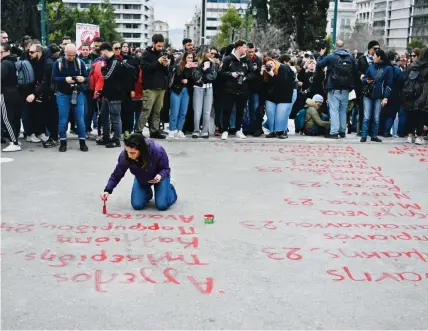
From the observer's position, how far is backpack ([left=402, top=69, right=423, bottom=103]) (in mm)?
12391

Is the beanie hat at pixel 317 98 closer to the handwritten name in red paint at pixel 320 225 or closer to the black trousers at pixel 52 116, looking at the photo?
the black trousers at pixel 52 116

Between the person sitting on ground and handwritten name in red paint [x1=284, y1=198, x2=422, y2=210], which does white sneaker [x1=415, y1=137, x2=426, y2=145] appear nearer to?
the person sitting on ground

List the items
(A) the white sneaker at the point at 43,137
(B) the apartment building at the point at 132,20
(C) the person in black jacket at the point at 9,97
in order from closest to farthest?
(C) the person in black jacket at the point at 9,97, (A) the white sneaker at the point at 43,137, (B) the apartment building at the point at 132,20

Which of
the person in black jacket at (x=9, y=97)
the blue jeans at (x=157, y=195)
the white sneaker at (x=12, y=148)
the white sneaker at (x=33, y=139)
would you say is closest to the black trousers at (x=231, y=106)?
the white sneaker at (x=33, y=139)

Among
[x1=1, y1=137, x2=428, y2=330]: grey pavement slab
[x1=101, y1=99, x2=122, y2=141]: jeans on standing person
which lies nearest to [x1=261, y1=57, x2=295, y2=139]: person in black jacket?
[x1=1, y1=137, x2=428, y2=330]: grey pavement slab

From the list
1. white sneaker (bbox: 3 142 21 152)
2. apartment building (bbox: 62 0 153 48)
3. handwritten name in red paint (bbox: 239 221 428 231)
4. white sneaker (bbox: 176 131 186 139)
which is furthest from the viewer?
apartment building (bbox: 62 0 153 48)

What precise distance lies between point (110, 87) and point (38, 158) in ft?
6.28

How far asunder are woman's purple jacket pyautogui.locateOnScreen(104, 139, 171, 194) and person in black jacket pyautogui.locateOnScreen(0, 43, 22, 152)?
4.84m

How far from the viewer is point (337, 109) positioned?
1286 cm

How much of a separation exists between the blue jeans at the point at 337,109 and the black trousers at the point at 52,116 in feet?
18.6

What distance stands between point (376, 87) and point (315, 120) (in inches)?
66.0

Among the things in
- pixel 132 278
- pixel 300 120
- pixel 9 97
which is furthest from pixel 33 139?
pixel 132 278

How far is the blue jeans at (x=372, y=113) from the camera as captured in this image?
41.1 ft

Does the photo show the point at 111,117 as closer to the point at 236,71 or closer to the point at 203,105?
the point at 203,105
